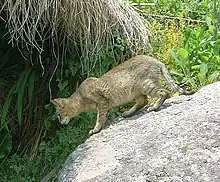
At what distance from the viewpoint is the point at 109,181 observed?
394 cm

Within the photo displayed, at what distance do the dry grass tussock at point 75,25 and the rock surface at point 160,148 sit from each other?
820 millimetres

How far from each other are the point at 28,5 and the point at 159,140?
5.02ft

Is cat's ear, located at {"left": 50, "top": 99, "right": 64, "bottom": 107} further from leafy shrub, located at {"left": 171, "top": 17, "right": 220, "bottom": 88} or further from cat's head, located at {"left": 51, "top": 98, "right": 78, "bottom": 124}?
leafy shrub, located at {"left": 171, "top": 17, "right": 220, "bottom": 88}

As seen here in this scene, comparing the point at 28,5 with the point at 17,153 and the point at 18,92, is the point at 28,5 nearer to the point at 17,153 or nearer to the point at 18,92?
the point at 18,92

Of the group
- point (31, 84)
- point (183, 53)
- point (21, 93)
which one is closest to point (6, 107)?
point (21, 93)

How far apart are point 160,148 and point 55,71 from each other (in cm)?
158

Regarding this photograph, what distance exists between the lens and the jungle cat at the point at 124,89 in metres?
4.72

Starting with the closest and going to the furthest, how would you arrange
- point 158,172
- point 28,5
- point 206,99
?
point 158,172, point 206,99, point 28,5

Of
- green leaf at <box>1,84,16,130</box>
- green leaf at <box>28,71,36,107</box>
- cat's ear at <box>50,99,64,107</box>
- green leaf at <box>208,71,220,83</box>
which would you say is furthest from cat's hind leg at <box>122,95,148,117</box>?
green leaf at <box>1,84,16,130</box>

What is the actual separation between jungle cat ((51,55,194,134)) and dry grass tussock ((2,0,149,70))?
0.38 meters

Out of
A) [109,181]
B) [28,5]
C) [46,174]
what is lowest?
[46,174]

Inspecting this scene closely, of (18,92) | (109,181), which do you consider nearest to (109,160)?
(109,181)

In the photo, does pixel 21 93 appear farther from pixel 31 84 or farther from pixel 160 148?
pixel 160 148

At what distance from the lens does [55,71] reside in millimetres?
5297
